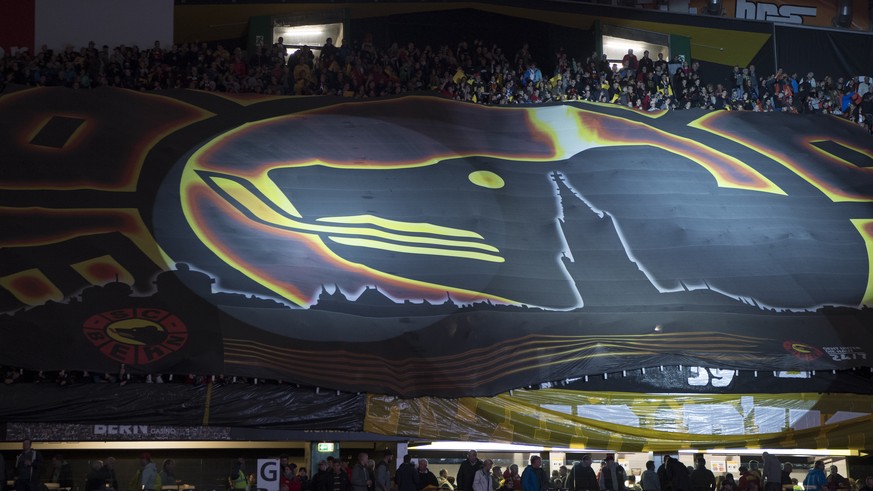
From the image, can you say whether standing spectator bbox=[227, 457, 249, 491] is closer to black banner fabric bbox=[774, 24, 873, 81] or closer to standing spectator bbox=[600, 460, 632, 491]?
standing spectator bbox=[600, 460, 632, 491]

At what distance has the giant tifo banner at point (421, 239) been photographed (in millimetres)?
17969

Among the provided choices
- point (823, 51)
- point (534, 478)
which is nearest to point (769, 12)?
point (823, 51)

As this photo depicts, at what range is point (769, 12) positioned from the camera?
39.0 metres

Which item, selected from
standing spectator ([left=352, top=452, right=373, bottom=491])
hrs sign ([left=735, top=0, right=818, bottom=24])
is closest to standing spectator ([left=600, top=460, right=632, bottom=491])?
standing spectator ([left=352, top=452, right=373, bottom=491])

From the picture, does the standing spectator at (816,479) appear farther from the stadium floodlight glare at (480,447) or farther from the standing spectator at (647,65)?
the standing spectator at (647,65)

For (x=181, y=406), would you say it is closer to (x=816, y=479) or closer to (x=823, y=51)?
(x=816, y=479)

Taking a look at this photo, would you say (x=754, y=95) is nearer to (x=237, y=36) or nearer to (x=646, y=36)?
(x=646, y=36)

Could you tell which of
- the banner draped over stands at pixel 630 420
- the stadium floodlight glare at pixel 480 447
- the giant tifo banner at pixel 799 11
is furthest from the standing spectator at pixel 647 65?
the banner draped over stands at pixel 630 420

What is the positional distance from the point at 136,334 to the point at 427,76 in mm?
13412

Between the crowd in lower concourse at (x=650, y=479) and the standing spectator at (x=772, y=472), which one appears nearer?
the crowd in lower concourse at (x=650, y=479)

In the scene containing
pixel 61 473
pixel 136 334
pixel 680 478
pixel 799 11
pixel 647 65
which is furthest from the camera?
pixel 799 11

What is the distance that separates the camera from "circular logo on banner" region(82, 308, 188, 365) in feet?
55.8

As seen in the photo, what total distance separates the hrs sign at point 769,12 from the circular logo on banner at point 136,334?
91.5 feet

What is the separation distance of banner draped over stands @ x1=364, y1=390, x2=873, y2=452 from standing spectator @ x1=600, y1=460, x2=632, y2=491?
1.55 m
